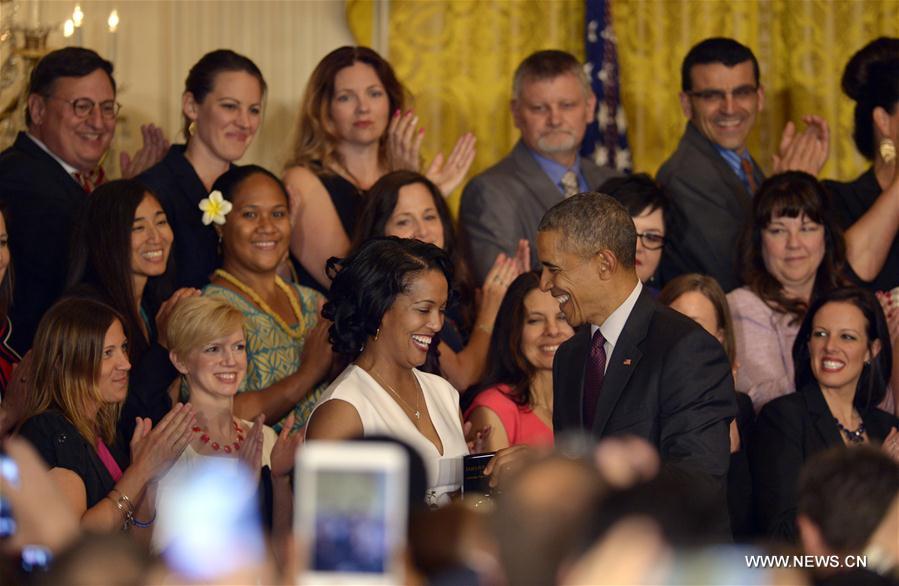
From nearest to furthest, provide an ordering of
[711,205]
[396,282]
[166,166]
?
[396,282] < [166,166] < [711,205]

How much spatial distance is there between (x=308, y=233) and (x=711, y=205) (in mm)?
1683

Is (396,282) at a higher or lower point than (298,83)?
lower

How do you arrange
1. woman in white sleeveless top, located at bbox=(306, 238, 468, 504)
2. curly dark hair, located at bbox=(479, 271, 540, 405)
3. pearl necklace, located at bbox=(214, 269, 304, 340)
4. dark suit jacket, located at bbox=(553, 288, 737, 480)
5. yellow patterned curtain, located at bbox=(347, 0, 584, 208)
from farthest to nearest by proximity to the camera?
yellow patterned curtain, located at bbox=(347, 0, 584, 208), pearl necklace, located at bbox=(214, 269, 304, 340), curly dark hair, located at bbox=(479, 271, 540, 405), woman in white sleeveless top, located at bbox=(306, 238, 468, 504), dark suit jacket, located at bbox=(553, 288, 737, 480)

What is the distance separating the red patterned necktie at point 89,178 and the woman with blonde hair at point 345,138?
2.62ft

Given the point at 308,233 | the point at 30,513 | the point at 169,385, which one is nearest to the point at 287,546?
the point at 30,513

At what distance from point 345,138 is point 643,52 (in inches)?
85.3

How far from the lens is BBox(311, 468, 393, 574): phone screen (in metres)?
2.06

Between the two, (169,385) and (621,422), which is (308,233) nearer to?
(169,385)

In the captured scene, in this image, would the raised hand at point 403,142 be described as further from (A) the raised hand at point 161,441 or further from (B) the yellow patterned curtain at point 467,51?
(A) the raised hand at point 161,441

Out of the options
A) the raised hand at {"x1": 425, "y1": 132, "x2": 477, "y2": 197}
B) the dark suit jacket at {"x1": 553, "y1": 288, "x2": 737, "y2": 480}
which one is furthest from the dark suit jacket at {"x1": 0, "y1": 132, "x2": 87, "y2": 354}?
the dark suit jacket at {"x1": 553, "y1": 288, "x2": 737, "y2": 480}

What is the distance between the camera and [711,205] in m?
6.10

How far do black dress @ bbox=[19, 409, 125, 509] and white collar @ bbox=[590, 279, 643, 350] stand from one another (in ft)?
5.02

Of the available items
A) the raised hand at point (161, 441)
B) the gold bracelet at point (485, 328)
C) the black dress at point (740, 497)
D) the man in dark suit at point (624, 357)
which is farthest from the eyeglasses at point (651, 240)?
the raised hand at point (161, 441)

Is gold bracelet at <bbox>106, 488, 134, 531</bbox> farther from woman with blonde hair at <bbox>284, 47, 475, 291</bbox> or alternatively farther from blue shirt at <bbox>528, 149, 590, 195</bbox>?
blue shirt at <bbox>528, 149, 590, 195</bbox>
